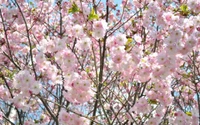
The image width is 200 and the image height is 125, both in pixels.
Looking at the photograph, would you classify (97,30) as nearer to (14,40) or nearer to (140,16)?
(140,16)

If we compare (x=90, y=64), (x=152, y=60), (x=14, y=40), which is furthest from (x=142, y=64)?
(x=90, y=64)

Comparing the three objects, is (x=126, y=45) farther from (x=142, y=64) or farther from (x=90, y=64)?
(x=90, y=64)

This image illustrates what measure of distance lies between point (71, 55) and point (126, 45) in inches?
32.6

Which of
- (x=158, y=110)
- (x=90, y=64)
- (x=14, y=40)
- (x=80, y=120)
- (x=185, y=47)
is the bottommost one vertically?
(x=80, y=120)

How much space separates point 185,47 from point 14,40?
13.1 feet

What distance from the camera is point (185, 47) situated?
4.02 metres

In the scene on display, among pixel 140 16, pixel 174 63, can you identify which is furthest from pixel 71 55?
pixel 140 16

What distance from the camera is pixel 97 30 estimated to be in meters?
4.51

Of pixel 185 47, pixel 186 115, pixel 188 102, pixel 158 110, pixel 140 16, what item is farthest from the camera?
pixel 188 102

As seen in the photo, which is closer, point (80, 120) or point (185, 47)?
point (185, 47)

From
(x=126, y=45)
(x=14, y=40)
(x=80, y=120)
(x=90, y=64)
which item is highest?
(x=90, y=64)

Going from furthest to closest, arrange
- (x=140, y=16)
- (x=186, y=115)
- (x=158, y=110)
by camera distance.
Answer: (x=140, y=16), (x=158, y=110), (x=186, y=115)

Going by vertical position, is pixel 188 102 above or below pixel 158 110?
above

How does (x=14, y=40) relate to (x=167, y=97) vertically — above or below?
above
